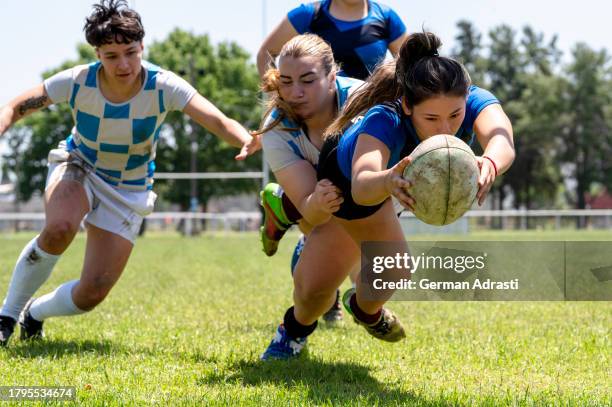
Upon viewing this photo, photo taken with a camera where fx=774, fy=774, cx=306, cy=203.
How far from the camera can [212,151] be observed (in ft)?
165

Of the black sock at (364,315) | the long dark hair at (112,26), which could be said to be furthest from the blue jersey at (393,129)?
the long dark hair at (112,26)

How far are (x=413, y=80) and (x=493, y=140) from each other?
480 millimetres

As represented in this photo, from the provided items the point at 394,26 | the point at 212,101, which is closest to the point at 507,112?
the point at 212,101

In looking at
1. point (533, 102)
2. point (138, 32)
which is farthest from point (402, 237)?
point (533, 102)

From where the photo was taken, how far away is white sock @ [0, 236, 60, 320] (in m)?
5.20

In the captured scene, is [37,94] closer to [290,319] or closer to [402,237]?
[290,319]

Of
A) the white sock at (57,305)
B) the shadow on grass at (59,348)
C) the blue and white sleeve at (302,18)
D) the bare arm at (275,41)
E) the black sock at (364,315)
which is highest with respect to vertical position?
the blue and white sleeve at (302,18)

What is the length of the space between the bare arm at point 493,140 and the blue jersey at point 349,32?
212cm

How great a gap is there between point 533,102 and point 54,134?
35.3 metres

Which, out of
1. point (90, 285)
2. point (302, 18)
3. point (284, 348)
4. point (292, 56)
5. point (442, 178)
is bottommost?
point (284, 348)

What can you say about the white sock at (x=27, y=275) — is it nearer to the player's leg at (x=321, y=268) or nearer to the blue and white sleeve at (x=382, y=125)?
the player's leg at (x=321, y=268)

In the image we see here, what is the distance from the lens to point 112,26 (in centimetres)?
469

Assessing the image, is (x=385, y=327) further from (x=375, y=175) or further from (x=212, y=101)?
(x=212, y=101)

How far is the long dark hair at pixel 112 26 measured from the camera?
470 centimetres
